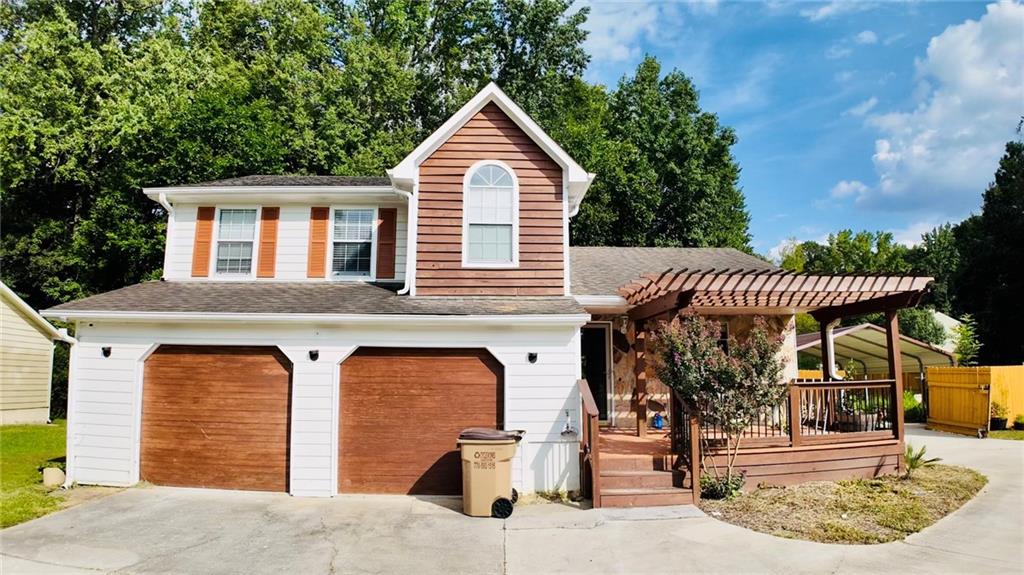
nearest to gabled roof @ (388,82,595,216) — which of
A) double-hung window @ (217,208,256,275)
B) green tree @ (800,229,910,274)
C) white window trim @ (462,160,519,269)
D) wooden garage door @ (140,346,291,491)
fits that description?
white window trim @ (462,160,519,269)

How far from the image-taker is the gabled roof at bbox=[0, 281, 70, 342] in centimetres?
1719

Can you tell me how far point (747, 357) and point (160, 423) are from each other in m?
9.26

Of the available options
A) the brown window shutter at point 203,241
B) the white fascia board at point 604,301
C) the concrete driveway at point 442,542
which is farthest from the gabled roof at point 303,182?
the concrete driveway at point 442,542

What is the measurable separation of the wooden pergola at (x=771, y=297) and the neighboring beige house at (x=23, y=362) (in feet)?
54.7

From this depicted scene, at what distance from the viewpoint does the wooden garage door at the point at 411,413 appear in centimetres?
911

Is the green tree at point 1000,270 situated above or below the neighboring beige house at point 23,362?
above

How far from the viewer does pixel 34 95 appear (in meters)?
22.3

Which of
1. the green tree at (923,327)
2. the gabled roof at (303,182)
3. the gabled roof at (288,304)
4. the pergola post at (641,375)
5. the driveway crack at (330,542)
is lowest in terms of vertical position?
the driveway crack at (330,542)

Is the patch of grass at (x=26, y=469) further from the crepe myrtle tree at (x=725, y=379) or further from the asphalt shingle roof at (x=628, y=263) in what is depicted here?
the crepe myrtle tree at (x=725, y=379)

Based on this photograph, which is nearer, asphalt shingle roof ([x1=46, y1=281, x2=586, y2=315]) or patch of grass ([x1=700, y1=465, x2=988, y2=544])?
patch of grass ([x1=700, y1=465, x2=988, y2=544])

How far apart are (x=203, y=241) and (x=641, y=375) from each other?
364 inches

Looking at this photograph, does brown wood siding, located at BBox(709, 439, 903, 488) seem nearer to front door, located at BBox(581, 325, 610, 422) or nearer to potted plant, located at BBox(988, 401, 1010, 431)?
front door, located at BBox(581, 325, 610, 422)

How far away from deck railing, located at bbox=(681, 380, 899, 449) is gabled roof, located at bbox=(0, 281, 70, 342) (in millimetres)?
18554

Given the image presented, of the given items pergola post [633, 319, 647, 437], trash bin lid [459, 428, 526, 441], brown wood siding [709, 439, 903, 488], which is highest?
pergola post [633, 319, 647, 437]
